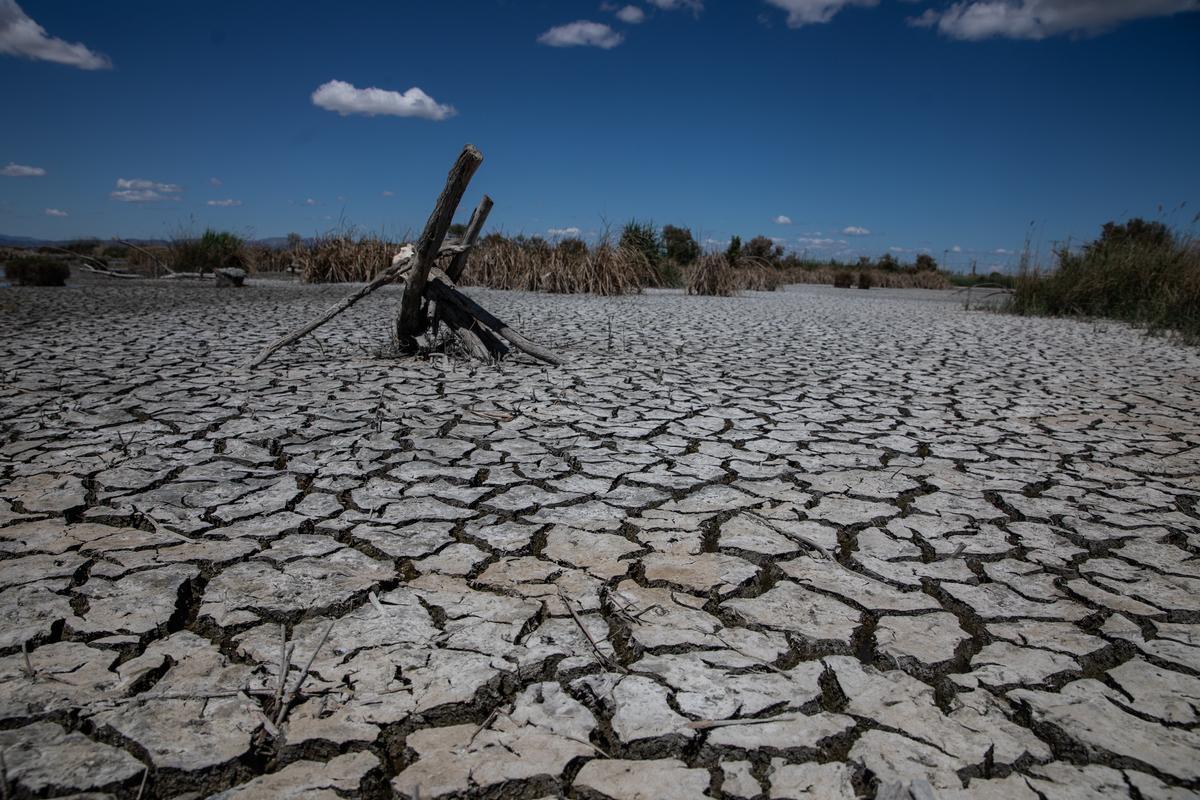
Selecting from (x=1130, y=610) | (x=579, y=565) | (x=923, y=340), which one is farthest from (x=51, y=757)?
(x=923, y=340)

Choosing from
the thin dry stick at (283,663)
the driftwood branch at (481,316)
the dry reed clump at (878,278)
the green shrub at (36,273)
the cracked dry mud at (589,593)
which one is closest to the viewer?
the cracked dry mud at (589,593)

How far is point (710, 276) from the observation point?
1428cm

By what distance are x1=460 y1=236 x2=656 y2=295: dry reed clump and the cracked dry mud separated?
28.5ft

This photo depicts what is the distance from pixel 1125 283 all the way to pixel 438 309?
10355mm

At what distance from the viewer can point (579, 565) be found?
2.21 m

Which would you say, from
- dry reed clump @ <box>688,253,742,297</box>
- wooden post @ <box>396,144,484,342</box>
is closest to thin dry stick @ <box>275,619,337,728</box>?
wooden post @ <box>396,144,484,342</box>

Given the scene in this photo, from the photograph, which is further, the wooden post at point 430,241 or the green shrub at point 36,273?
the green shrub at point 36,273

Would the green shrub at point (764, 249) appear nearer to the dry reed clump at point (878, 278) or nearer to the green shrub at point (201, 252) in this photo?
the dry reed clump at point (878, 278)

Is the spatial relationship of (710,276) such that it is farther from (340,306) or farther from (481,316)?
(340,306)

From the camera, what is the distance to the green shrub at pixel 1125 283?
9.27m

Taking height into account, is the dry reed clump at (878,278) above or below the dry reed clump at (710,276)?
above

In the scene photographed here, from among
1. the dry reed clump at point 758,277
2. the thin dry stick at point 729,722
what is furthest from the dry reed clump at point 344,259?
the thin dry stick at point 729,722

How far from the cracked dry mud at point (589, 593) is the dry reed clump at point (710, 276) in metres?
10.1

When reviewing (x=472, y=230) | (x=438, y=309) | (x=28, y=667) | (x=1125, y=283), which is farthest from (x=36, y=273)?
(x=1125, y=283)
